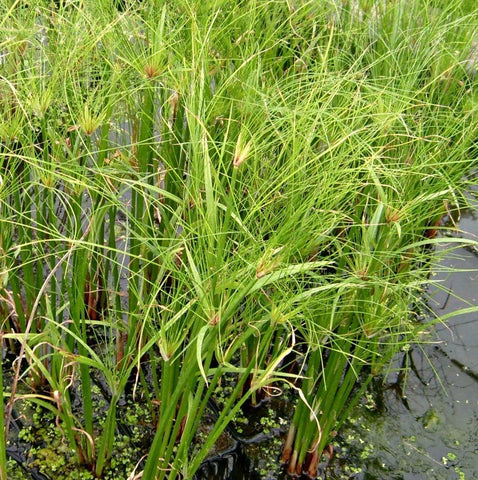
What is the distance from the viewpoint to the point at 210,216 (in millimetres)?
1399

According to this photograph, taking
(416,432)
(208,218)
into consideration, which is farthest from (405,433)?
(208,218)

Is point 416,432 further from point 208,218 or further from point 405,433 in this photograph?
point 208,218

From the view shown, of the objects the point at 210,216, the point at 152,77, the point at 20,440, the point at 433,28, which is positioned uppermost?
the point at 433,28

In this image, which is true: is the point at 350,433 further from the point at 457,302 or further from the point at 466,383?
the point at 457,302

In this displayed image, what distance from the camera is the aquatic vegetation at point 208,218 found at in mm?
1444

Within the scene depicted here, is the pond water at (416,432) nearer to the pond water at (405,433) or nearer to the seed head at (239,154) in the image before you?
the pond water at (405,433)

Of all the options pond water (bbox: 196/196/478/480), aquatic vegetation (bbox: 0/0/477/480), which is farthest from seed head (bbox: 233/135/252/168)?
pond water (bbox: 196/196/478/480)

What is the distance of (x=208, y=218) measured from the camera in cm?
140

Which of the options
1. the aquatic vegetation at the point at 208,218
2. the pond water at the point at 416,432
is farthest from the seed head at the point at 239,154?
the pond water at the point at 416,432

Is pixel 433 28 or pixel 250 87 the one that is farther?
pixel 433 28

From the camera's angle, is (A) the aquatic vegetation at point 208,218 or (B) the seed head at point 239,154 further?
(A) the aquatic vegetation at point 208,218

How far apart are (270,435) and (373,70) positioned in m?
1.16

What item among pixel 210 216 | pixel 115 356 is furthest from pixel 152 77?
pixel 115 356

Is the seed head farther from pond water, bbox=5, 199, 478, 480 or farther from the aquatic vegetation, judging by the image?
Answer: pond water, bbox=5, 199, 478, 480
